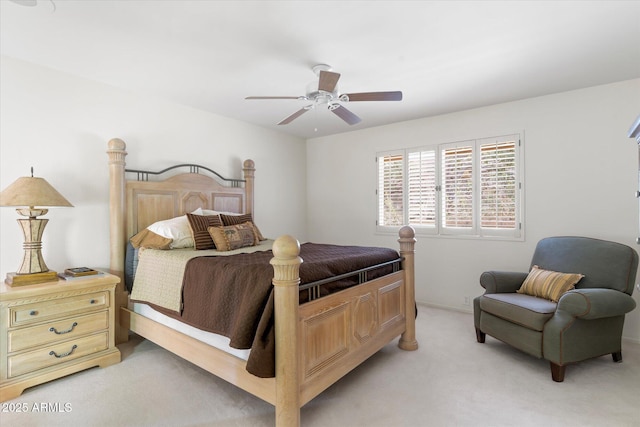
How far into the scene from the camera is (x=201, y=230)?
316 centimetres

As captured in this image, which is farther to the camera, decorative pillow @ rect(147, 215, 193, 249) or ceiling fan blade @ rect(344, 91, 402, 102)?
decorative pillow @ rect(147, 215, 193, 249)

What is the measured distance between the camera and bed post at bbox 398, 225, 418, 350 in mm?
2996

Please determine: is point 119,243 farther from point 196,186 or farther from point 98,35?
point 98,35

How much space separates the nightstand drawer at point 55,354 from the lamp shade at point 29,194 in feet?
3.52

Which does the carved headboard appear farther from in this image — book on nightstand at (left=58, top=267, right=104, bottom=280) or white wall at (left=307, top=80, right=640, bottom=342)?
white wall at (left=307, top=80, right=640, bottom=342)

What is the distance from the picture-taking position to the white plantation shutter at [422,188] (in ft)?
14.0

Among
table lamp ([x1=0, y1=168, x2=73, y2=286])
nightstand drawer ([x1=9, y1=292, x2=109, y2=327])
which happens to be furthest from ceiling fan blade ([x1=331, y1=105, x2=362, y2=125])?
nightstand drawer ([x1=9, y1=292, x2=109, y2=327])

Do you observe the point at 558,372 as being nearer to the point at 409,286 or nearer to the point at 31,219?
the point at 409,286

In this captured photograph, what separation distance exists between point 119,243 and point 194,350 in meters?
1.46

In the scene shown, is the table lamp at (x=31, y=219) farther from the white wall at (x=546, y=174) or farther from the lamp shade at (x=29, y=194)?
the white wall at (x=546, y=174)

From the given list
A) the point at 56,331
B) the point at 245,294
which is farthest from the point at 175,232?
the point at 245,294

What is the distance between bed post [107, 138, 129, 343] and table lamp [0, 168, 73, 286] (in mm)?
531

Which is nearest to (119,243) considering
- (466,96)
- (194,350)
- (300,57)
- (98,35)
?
(194,350)

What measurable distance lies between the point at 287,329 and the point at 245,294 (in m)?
0.35
